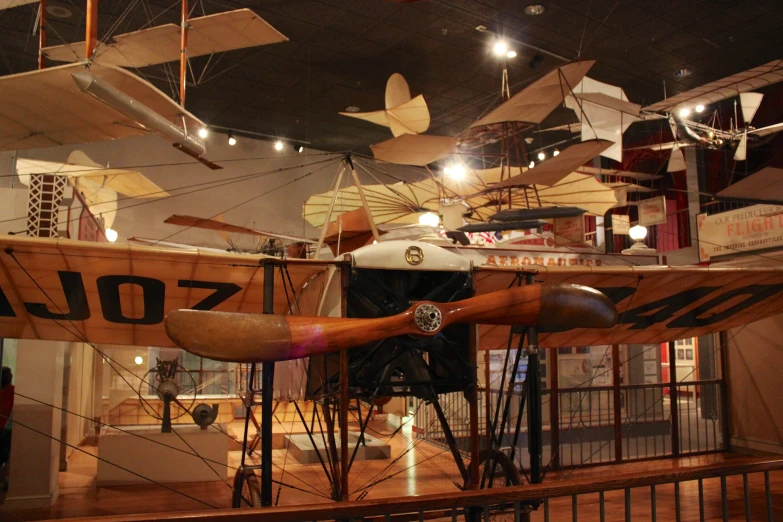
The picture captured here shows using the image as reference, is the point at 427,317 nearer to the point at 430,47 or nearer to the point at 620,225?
the point at 430,47

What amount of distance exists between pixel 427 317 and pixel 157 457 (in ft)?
19.2

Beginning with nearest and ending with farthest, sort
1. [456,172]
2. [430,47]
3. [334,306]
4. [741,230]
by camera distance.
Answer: [334,306] < [430,47] < [741,230] < [456,172]

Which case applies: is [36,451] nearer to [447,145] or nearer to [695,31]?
[447,145]

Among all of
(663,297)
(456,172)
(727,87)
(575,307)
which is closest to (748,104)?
(727,87)

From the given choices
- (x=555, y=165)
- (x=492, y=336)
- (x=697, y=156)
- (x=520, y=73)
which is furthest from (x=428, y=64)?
(x=697, y=156)

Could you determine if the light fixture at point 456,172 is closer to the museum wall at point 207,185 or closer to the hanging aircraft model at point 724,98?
the museum wall at point 207,185

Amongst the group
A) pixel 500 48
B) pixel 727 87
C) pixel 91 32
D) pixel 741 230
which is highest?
pixel 500 48

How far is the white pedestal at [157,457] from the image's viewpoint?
763 cm

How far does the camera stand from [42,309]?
452cm

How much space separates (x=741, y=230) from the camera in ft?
36.0

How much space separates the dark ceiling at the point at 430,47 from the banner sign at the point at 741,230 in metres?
2.72

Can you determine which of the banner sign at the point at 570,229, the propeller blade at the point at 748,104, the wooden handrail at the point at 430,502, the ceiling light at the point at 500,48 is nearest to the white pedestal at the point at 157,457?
the wooden handrail at the point at 430,502

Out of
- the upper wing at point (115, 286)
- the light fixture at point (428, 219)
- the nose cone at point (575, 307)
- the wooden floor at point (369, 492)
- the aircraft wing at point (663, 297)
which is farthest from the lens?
the light fixture at point (428, 219)

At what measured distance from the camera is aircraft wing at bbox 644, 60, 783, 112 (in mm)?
9781
